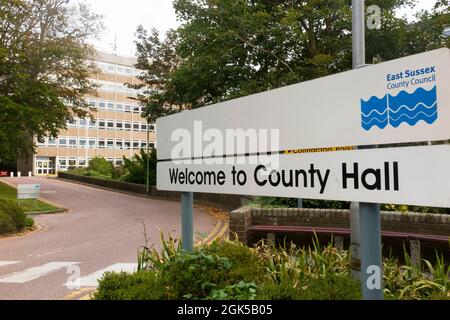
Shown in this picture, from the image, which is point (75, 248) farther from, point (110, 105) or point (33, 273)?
point (110, 105)

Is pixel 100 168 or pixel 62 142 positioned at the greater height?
pixel 62 142

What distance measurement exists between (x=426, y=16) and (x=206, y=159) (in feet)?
47.6

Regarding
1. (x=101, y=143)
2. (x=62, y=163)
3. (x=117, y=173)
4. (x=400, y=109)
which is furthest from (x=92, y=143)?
(x=400, y=109)

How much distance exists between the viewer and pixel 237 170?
374 centimetres

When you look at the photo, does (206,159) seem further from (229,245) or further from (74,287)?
(74,287)

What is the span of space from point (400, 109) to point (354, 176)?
0.53m

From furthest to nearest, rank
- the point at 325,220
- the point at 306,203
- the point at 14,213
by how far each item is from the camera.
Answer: the point at 14,213
the point at 306,203
the point at 325,220

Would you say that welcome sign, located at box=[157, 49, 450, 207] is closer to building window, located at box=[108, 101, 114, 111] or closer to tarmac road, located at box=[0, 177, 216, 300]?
tarmac road, located at box=[0, 177, 216, 300]

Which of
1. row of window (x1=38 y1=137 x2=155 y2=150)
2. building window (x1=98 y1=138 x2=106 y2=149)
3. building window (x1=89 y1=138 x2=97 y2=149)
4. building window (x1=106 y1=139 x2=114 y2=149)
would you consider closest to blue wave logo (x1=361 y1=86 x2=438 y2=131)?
row of window (x1=38 y1=137 x2=155 y2=150)

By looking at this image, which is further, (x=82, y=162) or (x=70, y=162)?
(x=82, y=162)

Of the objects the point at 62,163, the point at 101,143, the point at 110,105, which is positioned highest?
the point at 110,105

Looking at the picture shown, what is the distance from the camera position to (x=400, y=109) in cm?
240

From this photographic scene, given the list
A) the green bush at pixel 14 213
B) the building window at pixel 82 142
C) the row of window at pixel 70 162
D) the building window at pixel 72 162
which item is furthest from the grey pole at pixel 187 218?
the building window at pixel 82 142
